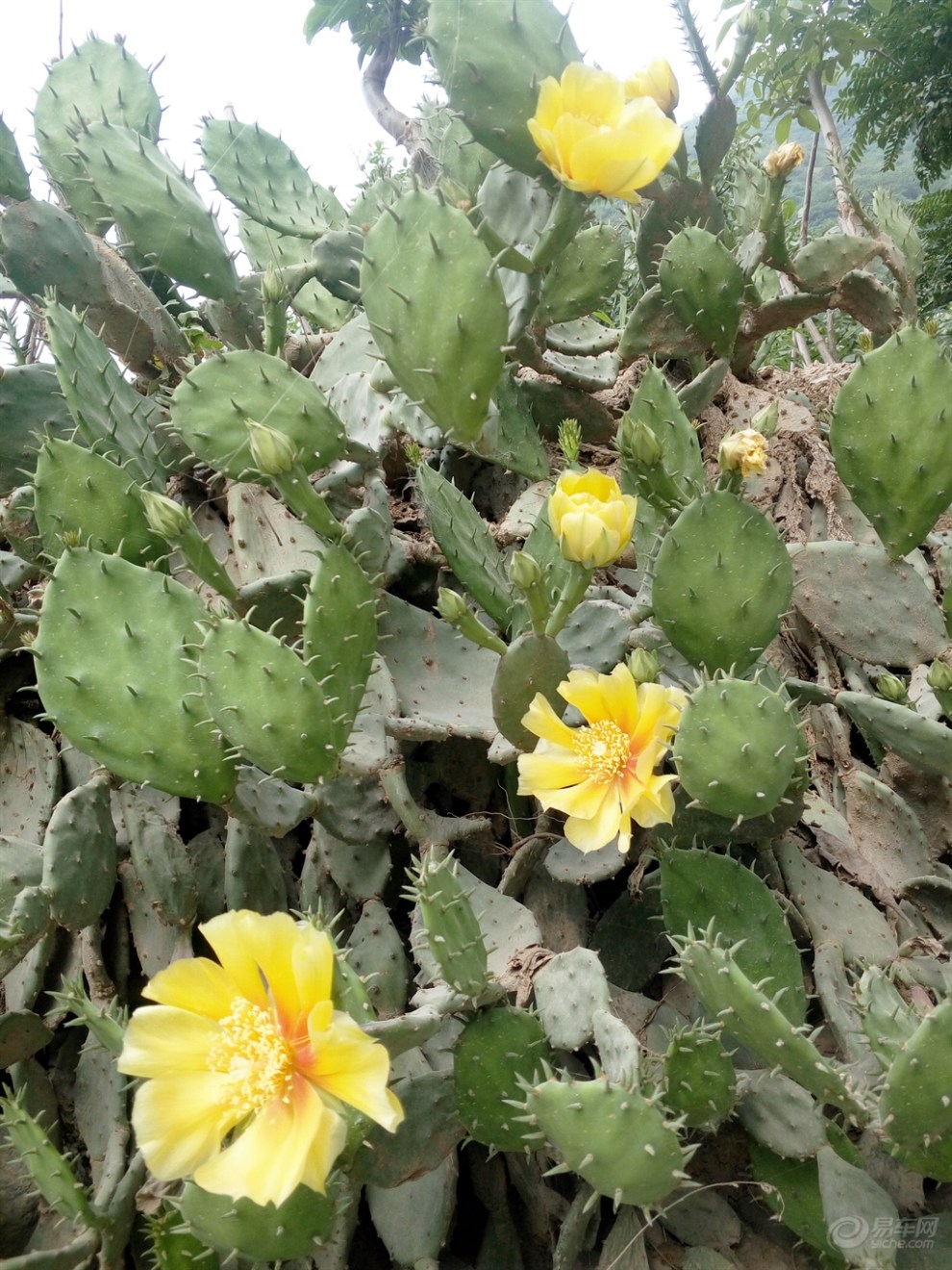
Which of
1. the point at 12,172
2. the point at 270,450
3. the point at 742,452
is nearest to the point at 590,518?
the point at 742,452

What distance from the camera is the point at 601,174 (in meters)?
0.80

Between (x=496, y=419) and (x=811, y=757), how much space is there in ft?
1.77

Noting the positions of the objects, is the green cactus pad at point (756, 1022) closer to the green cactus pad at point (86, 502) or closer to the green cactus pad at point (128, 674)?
the green cactus pad at point (128, 674)

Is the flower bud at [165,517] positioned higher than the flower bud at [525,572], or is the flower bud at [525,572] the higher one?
the flower bud at [525,572]

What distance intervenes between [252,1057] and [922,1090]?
0.45 m

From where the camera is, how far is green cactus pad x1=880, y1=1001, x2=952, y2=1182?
596 millimetres

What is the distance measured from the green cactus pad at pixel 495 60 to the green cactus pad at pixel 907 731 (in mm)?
629

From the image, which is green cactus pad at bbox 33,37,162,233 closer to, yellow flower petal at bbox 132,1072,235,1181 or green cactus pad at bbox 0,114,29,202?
green cactus pad at bbox 0,114,29,202

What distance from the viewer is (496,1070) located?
28.4 inches

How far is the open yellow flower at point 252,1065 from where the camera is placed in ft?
1.67

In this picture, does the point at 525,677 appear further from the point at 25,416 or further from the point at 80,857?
the point at 25,416

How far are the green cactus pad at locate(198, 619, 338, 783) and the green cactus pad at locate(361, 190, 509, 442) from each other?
11.9 inches

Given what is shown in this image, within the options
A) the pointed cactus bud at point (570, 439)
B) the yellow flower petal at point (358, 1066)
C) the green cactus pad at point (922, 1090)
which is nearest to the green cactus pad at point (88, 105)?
the pointed cactus bud at point (570, 439)

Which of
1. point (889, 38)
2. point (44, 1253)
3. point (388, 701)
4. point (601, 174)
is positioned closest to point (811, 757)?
point (388, 701)
